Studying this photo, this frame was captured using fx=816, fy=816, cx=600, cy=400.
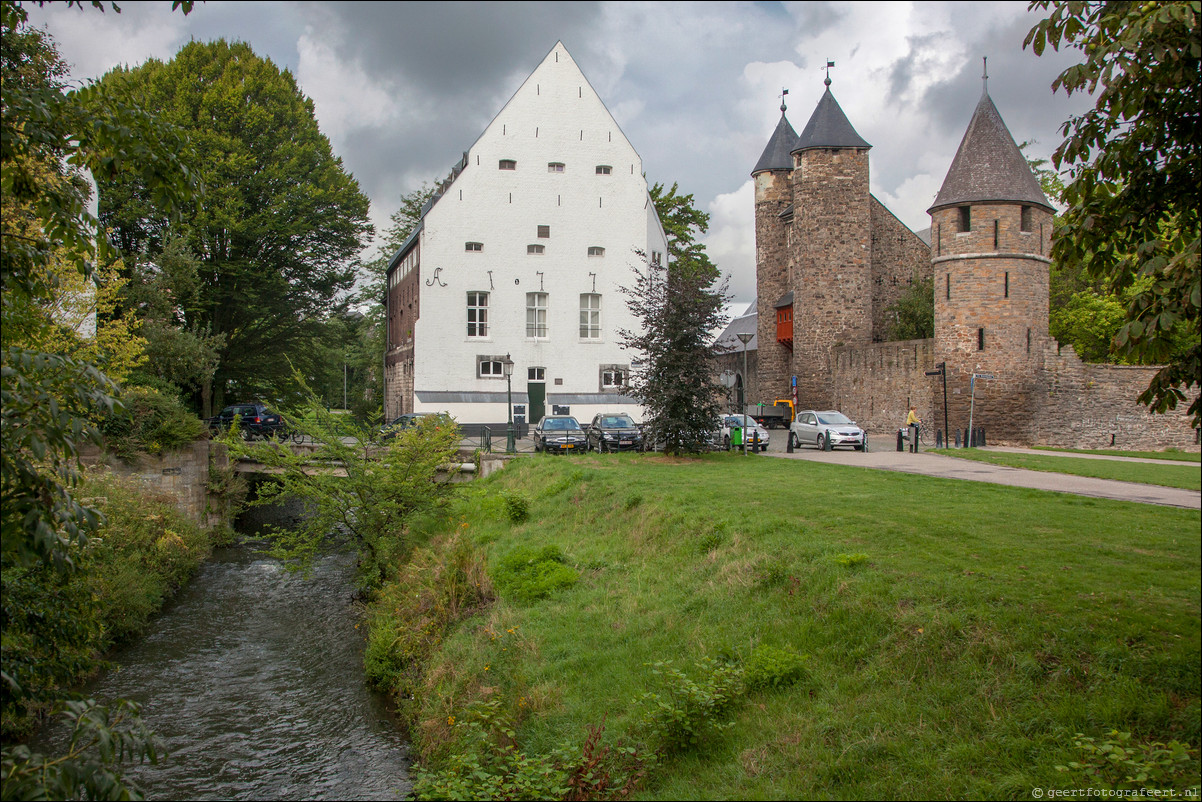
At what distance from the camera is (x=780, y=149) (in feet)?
166

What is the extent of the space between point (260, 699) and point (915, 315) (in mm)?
37634

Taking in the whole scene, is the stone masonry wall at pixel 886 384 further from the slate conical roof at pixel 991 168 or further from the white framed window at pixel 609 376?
the white framed window at pixel 609 376

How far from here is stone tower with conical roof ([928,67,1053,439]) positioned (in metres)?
31.8

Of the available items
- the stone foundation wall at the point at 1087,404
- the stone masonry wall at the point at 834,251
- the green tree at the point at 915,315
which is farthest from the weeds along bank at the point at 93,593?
the green tree at the point at 915,315

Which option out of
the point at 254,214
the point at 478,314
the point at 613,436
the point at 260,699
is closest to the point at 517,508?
the point at 260,699

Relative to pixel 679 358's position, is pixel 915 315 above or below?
above

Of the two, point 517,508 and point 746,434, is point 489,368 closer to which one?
point 746,434

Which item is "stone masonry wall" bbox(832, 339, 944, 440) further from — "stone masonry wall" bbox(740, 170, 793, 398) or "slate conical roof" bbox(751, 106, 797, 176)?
"slate conical roof" bbox(751, 106, 797, 176)

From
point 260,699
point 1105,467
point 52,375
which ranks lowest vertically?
point 260,699

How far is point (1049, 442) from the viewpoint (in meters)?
30.9

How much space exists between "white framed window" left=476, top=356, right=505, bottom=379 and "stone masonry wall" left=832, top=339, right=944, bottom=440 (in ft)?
59.6

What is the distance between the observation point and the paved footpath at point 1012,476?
529 centimetres

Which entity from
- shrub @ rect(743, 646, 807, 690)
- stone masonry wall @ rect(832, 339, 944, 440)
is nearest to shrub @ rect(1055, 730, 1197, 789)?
shrub @ rect(743, 646, 807, 690)

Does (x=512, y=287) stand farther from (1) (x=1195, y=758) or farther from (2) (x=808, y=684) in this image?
(1) (x=1195, y=758)
